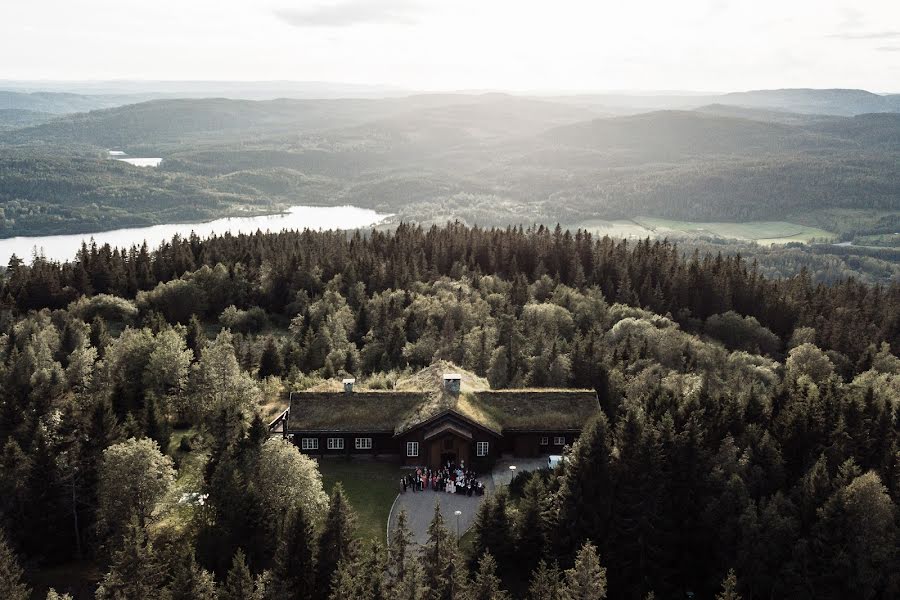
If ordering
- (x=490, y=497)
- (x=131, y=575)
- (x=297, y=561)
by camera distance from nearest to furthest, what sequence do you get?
(x=131, y=575) < (x=297, y=561) < (x=490, y=497)

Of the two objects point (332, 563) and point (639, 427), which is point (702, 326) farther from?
point (332, 563)

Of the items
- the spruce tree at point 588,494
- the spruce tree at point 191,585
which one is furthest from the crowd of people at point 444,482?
the spruce tree at point 191,585

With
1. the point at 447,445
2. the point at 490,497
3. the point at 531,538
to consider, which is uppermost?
the point at 490,497

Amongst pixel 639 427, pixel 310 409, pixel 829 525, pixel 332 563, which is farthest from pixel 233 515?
pixel 829 525

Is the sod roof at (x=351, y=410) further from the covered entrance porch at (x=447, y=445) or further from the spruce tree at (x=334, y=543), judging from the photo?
the spruce tree at (x=334, y=543)

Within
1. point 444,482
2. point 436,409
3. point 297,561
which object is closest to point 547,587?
point 297,561

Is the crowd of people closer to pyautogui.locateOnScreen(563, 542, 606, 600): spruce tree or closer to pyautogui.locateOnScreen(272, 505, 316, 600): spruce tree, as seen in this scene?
pyautogui.locateOnScreen(272, 505, 316, 600): spruce tree

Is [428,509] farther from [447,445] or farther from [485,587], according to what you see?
[485,587]
